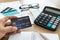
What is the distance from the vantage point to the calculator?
0.69 meters

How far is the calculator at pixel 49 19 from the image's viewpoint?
0.69 metres

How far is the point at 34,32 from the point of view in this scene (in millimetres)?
675

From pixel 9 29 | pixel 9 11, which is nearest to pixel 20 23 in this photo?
pixel 9 29

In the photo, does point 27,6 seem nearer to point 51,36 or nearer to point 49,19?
point 49,19

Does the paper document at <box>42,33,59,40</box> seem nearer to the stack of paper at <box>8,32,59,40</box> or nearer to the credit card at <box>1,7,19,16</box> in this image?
the stack of paper at <box>8,32,59,40</box>

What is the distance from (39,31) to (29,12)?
22 centimetres

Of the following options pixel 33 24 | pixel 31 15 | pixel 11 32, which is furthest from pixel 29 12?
pixel 11 32

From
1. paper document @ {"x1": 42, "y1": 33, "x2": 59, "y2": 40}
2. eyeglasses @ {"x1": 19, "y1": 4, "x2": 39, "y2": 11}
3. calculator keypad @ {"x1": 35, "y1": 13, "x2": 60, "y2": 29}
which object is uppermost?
eyeglasses @ {"x1": 19, "y1": 4, "x2": 39, "y2": 11}

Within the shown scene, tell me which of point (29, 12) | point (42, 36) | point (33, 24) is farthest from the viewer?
point (29, 12)

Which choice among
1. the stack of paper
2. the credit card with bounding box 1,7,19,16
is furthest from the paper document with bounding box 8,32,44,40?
the credit card with bounding box 1,7,19,16

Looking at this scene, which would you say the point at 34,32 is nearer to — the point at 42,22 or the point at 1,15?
the point at 42,22

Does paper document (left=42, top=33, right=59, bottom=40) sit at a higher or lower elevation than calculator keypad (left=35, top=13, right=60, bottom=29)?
lower

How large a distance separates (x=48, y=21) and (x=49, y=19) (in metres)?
0.02

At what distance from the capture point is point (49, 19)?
0.73m
